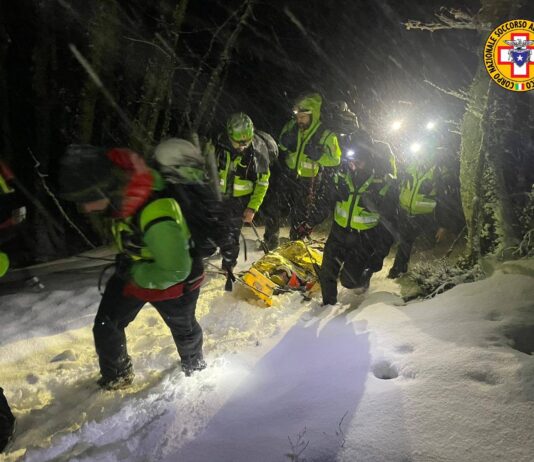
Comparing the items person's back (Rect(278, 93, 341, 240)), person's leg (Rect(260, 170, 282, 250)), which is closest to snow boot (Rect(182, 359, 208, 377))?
person's back (Rect(278, 93, 341, 240))

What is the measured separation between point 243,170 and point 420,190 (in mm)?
2877

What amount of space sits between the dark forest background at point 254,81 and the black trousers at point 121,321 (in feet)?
12.5

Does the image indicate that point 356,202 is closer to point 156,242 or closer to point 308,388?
point 308,388

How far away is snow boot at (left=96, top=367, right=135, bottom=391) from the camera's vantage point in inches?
122

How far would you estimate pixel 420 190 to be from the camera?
6090 mm

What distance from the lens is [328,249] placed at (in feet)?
16.0

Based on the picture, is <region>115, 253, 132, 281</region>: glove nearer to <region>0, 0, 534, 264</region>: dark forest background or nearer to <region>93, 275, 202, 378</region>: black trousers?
<region>93, 275, 202, 378</region>: black trousers

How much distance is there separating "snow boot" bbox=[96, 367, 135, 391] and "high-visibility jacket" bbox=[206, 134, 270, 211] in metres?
2.90

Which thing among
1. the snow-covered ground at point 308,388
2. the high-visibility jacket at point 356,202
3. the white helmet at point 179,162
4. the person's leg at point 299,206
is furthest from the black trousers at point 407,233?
the white helmet at point 179,162

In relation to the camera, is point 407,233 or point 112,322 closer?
point 112,322

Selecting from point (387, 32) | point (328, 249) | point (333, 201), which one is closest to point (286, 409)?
point (328, 249)

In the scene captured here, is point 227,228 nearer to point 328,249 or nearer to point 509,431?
point 509,431

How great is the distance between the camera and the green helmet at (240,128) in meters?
5.17

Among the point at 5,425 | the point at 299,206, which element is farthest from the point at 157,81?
the point at 5,425
